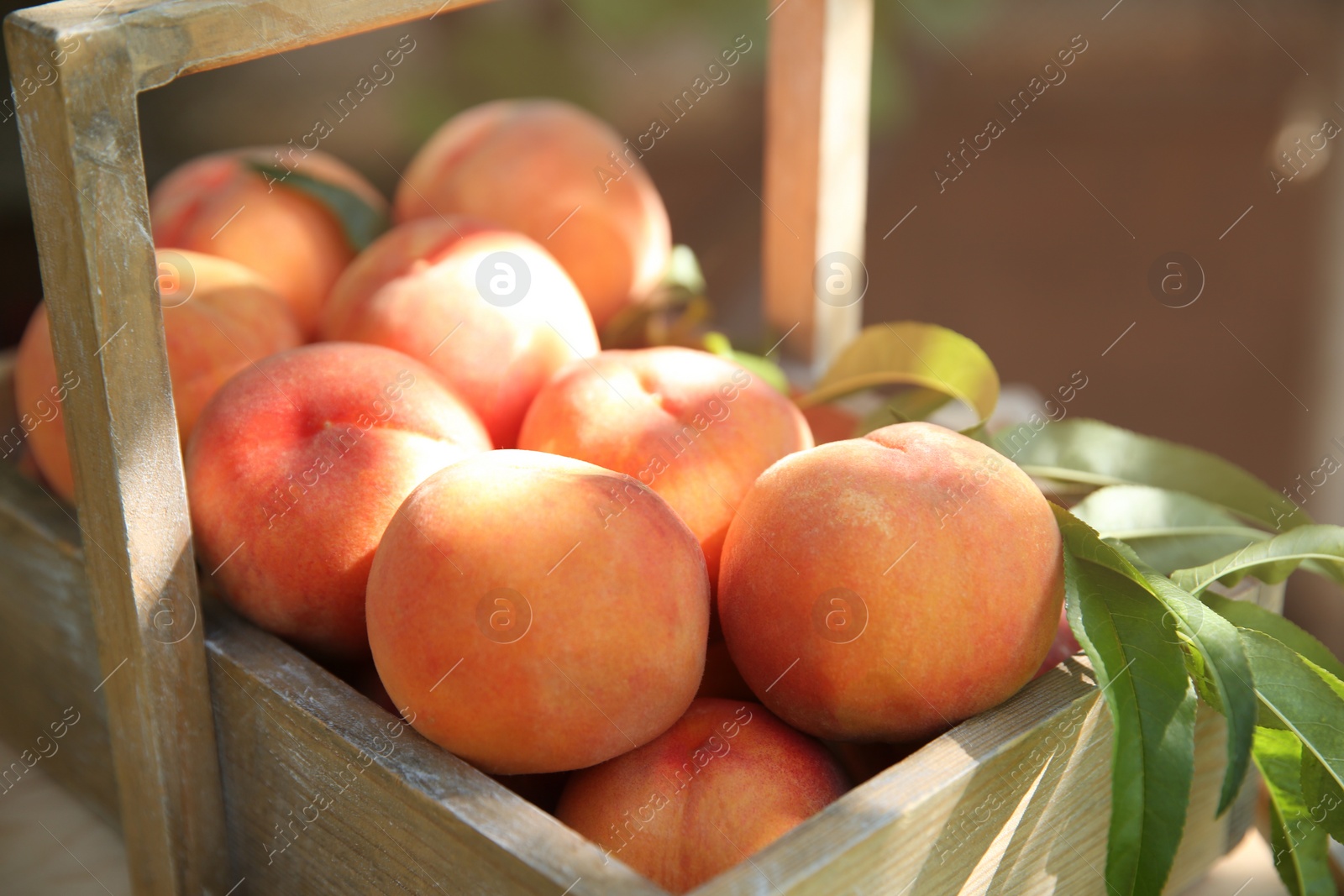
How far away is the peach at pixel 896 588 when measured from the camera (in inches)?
17.3

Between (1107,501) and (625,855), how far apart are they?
304mm

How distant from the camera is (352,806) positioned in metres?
0.46

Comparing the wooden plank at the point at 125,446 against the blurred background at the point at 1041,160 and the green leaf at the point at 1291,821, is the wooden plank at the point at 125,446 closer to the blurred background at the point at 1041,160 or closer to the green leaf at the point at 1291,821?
the green leaf at the point at 1291,821

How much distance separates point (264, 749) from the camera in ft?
1.64

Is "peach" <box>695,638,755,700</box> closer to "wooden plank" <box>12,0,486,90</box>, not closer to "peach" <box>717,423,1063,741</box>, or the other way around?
"peach" <box>717,423,1063,741</box>

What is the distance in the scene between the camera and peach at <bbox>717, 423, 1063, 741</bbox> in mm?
439

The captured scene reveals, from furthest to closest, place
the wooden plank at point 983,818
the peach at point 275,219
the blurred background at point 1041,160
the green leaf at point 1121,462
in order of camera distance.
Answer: the blurred background at point 1041,160 < the peach at point 275,219 < the green leaf at point 1121,462 < the wooden plank at point 983,818

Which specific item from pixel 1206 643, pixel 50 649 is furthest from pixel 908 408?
pixel 50 649

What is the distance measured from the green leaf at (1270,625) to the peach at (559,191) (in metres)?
0.46

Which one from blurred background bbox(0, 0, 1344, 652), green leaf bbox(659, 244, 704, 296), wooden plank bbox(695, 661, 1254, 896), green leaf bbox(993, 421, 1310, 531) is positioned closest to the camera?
wooden plank bbox(695, 661, 1254, 896)

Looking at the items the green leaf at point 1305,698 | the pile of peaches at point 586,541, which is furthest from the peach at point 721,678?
the green leaf at point 1305,698

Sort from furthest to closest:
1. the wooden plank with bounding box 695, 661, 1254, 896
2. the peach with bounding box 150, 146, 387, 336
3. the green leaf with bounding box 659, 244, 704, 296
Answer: the green leaf with bounding box 659, 244, 704, 296
the peach with bounding box 150, 146, 387, 336
the wooden plank with bounding box 695, 661, 1254, 896

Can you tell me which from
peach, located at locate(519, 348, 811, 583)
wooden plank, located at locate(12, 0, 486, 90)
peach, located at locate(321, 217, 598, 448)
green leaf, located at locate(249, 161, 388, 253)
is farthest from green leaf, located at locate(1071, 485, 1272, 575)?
green leaf, located at locate(249, 161, 388, 253)

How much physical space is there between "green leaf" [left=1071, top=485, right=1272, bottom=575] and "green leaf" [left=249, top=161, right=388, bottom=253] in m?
0.51
